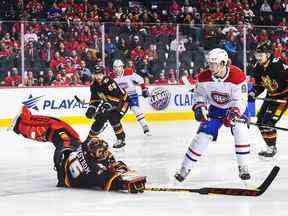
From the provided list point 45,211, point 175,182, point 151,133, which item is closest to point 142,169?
point 175,182

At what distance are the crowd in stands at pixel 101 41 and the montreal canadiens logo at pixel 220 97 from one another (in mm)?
6756

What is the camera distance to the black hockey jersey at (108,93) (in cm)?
972

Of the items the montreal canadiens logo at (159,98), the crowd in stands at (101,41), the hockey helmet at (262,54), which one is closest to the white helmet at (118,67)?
the crowd in stands at (101,41)

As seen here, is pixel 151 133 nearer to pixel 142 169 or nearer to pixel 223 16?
pixel 142 169

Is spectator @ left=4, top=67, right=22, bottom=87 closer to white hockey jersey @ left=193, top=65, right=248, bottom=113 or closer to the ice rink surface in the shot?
the ice rink surface

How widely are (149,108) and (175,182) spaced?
8318 millimetres

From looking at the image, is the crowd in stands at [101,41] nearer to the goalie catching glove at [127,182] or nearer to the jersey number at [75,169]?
the jersey number at [75,169]

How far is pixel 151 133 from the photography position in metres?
12.6

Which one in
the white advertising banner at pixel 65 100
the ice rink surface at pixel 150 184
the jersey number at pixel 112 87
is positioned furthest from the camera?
the white advertising banner at pixel 65 100

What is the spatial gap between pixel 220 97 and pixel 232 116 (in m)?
0.26

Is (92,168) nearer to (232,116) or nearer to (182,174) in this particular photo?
(182,174)

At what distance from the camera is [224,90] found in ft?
22.1

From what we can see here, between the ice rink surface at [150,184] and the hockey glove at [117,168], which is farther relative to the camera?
the hockey glove at [117,168]

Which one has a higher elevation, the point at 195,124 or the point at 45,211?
the point at 45,211
